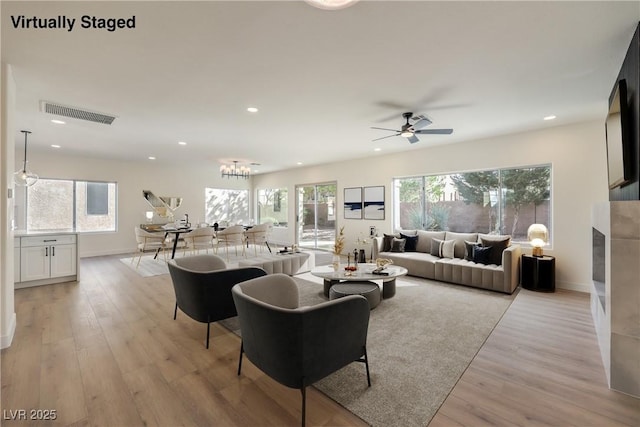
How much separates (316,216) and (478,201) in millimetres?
4714

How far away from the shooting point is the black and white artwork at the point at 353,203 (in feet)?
24.4

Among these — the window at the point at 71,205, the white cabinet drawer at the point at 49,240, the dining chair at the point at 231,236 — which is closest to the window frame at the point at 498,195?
the dining chair at the point at 231,236

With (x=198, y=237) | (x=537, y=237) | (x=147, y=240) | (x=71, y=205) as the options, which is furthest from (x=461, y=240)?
(x=71, y=205)

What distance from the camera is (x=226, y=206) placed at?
10.4m

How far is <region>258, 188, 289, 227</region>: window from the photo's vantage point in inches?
387

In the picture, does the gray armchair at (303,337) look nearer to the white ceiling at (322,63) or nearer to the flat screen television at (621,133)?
the white ceiling at (322,63)

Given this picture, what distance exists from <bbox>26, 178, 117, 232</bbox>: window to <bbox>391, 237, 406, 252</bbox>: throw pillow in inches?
303

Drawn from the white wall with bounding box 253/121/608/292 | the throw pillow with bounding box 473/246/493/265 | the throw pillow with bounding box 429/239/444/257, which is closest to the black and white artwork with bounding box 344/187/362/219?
the white wall with bounding box 253/121/608/292

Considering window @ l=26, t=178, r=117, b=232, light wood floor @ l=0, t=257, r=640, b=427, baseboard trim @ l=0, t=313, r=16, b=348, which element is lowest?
light wood floor @ l=0, t=257, r=640, b=427

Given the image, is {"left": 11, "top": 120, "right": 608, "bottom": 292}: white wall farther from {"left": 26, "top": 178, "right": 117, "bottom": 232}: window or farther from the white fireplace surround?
the white fireplace surround

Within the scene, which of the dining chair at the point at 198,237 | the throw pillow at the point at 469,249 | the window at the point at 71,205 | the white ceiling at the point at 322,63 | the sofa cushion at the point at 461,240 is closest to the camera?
the white ceiling at the point at 322,63

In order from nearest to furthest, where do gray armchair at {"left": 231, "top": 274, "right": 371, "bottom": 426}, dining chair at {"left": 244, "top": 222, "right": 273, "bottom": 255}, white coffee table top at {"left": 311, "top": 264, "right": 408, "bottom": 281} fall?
1. gray armchair at {"left": 231, "top": 274, "right": 371, "bottom": 426}
2. white coffee table top at {"left": 311, "top": 264, "right": 408, "bottom": 281}
3. dining chair at {"left": 244, "top": 222, "right": 273, "bottom": 255}

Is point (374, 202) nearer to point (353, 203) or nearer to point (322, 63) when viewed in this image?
point (353, 203)

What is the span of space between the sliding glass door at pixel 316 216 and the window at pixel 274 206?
0.73 m
